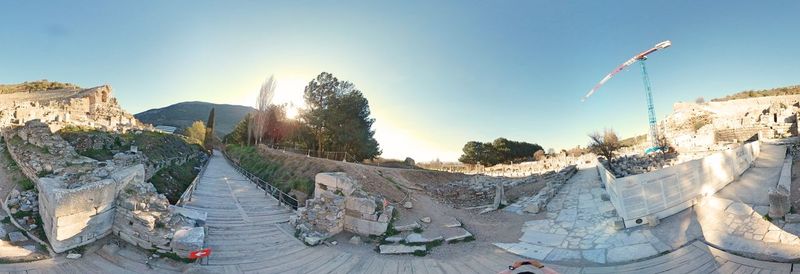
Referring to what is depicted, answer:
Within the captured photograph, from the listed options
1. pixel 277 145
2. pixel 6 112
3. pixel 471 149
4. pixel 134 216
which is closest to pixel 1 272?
pixel 134 216

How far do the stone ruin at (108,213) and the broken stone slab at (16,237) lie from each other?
354 millimetres

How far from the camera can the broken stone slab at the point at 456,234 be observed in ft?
33.6

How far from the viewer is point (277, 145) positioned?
38438 mm

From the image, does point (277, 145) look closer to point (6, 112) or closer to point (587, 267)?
point (6, 112)

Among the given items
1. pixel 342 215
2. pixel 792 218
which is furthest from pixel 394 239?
pixel 792 218

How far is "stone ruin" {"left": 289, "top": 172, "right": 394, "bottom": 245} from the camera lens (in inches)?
412

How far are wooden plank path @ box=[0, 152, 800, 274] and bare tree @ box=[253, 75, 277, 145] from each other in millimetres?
30578

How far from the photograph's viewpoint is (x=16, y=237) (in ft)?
24.1

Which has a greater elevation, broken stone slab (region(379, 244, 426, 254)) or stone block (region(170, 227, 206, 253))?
stone block (region(170, 227, 206, 253))

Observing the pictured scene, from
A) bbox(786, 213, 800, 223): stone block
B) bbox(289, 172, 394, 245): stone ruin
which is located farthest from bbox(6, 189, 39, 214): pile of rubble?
bbox(786, 213, 800, 223): stone block

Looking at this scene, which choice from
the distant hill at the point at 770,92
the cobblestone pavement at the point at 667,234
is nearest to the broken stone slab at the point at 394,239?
the cobblestone pavement at the point at 667,234

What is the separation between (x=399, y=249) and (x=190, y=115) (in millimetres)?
140354

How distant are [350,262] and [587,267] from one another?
5.43m

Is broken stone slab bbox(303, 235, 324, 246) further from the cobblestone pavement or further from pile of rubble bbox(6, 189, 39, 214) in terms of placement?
pile of rubble bbox(6, 189, 39, 214)
